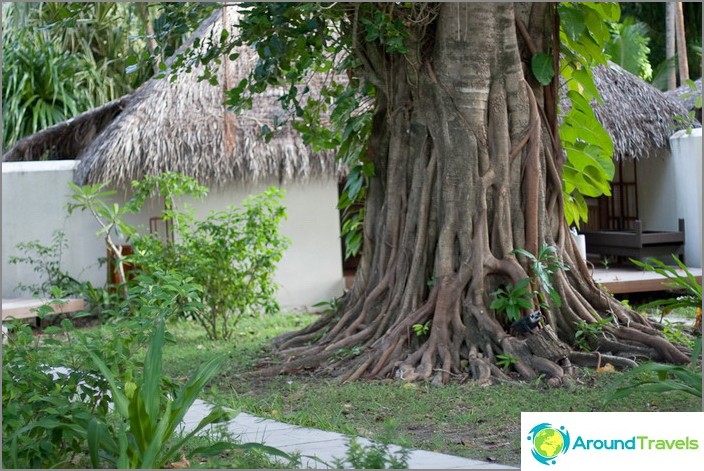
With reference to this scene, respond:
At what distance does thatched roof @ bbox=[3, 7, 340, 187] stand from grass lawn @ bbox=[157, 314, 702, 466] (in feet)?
15.0

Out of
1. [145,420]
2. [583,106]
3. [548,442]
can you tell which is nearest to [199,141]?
[583,106]

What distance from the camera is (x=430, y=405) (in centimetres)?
588

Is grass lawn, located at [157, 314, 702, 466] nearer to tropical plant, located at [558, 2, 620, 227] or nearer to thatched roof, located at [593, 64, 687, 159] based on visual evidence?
tropical plant, located at [558, 2, 620, 227]

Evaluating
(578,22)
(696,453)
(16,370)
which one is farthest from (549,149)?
(16,370)

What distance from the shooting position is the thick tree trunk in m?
6.79

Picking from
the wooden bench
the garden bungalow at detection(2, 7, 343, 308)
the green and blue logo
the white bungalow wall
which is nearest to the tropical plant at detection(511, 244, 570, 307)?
the green and blue logo

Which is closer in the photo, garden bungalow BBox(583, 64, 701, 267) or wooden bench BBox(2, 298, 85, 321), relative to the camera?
wooden bench BBox(2, 298, 85, 321)

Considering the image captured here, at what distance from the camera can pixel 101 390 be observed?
4.59 m

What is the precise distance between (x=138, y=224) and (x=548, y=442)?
8563mm

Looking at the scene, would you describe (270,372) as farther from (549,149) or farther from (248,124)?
(248,124)

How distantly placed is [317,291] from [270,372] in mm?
4989

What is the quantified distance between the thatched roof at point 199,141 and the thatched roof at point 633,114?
3.64m

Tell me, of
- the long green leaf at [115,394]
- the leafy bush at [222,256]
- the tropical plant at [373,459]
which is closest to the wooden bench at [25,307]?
the leafy bush at [222,256]

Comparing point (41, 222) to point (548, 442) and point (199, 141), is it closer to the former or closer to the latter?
point (199, 141)
